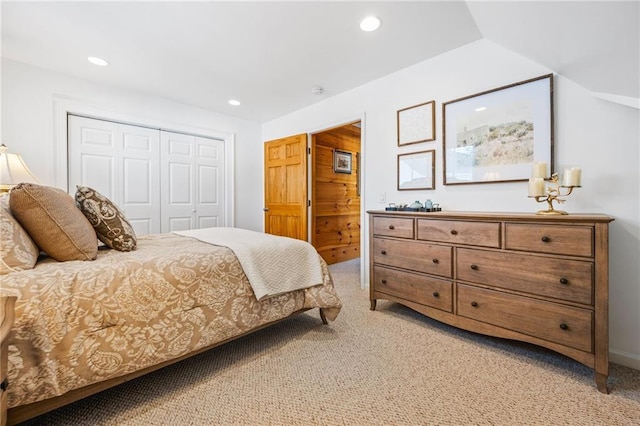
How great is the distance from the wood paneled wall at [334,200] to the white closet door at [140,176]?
7.05ft

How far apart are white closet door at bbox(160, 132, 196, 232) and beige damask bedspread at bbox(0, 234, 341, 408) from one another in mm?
2190

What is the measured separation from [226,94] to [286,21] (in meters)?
1.72

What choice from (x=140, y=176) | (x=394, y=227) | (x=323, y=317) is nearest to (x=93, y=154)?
(x=140, y=176)

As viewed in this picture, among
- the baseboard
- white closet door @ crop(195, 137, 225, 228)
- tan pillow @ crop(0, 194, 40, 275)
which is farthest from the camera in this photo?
white closet door @ crop(195, 137, 225, 228)

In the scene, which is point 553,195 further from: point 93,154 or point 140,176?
point 93,154

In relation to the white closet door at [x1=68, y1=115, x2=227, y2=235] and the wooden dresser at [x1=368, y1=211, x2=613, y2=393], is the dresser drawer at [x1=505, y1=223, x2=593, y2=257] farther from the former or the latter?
the white closet door at [x1=68, y1=115, x2=227, y2=235]

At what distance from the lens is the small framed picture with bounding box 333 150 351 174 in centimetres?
442

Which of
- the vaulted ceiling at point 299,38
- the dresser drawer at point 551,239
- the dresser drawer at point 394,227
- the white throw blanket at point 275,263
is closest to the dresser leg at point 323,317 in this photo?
the white throw blanket at point 275,263

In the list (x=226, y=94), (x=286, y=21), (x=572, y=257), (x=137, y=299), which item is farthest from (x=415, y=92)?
(x=137, y=299)

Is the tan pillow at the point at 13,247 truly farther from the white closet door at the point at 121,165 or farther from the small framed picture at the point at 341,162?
the small framed picture at the point at 341,162

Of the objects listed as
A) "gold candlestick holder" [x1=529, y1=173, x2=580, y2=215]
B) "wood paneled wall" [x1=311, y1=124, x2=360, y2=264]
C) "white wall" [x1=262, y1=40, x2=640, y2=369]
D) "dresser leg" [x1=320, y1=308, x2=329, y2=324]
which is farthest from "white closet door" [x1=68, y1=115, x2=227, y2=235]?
"gold candlestick holder" [x1=529, y1=173, x2=580, y2=215]

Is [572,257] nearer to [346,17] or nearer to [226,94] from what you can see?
[346,17]

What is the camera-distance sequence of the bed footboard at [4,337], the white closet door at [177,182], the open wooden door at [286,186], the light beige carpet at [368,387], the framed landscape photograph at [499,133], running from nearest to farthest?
the bed footboard at [4,337] < the light beige carpet at [368,387] < the framed landscape photograph at [499,133] < the white closet door at [177,182] < the open wooden door at [286,186]

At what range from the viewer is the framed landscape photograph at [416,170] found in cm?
259
